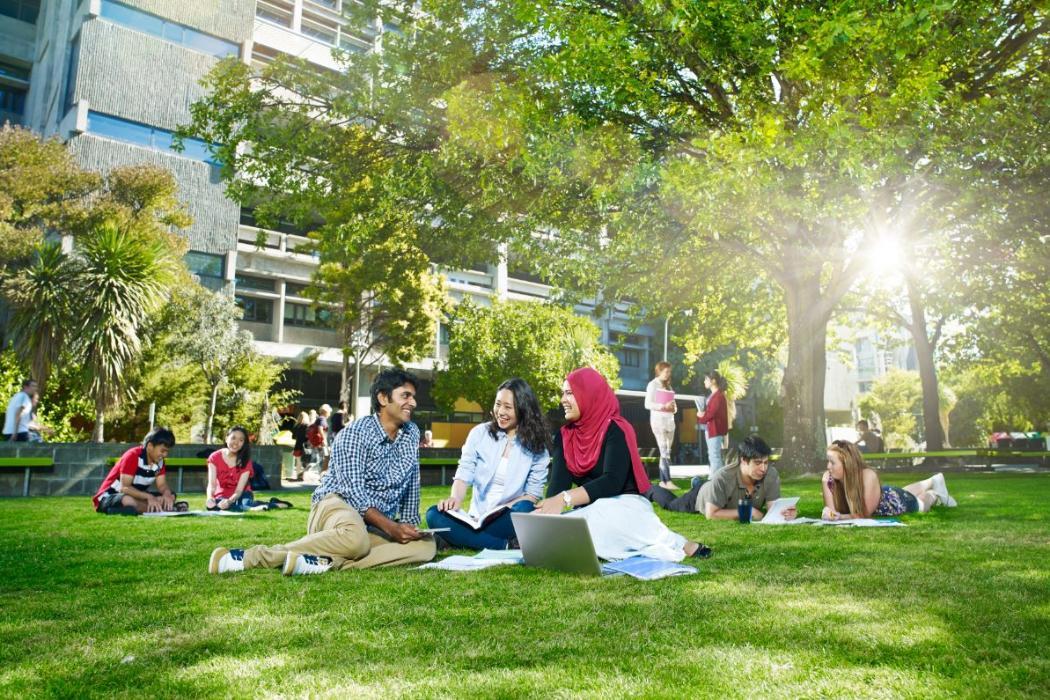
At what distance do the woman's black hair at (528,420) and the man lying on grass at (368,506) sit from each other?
2.87 ft

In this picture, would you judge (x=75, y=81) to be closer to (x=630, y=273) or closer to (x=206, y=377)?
(x=206, y=377)

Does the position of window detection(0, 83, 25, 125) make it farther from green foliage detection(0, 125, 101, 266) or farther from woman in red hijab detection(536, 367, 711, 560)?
woman in red hijab detection(536, 367, 711, 560)

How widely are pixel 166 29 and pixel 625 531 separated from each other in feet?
129

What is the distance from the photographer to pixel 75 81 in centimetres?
3366

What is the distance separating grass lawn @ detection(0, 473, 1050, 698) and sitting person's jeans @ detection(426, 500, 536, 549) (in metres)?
1.17

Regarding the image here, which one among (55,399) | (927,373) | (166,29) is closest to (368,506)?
(55,399)

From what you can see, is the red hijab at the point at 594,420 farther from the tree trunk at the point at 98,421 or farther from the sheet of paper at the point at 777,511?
the tree trunk at the point at 98,421

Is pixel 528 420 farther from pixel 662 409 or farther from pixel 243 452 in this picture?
pixel 662 409

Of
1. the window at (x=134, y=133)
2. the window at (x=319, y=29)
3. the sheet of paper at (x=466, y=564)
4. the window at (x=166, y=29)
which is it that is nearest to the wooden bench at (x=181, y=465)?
the sheet of paper at (x=466, y=564)

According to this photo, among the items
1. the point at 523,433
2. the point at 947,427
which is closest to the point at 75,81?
the point at 523,433

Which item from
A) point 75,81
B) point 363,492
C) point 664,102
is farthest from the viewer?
point 75,81

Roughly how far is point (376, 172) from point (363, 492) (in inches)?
449

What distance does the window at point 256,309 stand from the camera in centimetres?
3938

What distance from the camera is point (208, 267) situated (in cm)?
3719
